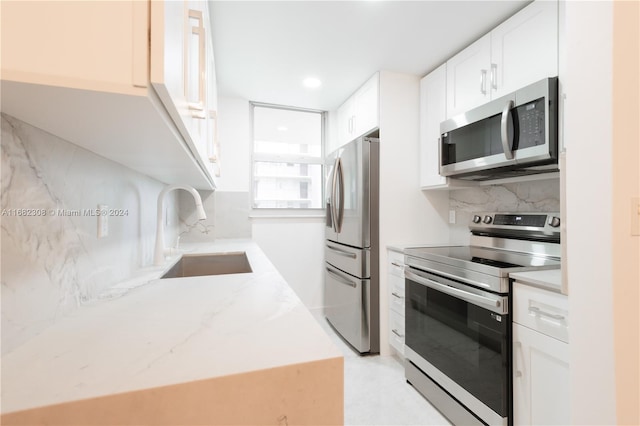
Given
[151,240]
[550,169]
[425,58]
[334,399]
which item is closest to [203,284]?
[334,399]

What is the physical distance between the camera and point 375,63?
227cm

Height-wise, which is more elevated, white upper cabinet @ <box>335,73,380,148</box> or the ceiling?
the ceiling

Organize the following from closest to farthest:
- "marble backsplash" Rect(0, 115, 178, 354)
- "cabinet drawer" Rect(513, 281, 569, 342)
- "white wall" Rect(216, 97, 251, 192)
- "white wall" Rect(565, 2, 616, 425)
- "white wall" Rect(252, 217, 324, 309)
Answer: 1. "marble backsplash" Rect(0, 115, 178, 354)
2. "white wall" Rect(565, 2, 616, 425)
3. "cabinet drawer" Rect(513, 281, 569, 342)
4. "white wall" Rect(216, 97, 251, 192)
5. "white wall" Rect(252, 217, 324, 309)

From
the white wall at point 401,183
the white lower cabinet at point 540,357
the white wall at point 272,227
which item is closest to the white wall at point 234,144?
the white wall at point 272,227

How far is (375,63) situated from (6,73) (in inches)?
89.9

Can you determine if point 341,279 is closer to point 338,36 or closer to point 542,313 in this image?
point 542,313

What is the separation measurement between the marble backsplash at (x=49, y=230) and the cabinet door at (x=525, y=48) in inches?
80.3

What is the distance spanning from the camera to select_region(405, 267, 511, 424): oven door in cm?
132

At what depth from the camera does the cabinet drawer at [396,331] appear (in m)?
2.16

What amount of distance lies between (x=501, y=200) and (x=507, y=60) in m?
0.91

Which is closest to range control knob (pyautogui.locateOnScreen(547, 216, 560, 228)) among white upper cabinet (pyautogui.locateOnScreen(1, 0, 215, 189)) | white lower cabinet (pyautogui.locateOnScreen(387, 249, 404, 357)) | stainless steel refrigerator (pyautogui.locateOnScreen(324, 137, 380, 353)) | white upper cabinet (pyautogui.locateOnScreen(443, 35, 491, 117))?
white upper cabinet (pyautogui.locateOnScreen(443, 35, 491, 117))

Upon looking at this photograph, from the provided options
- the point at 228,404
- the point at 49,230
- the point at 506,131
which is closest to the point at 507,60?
the point at 506,131

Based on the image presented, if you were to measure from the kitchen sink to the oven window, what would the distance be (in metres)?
1.17

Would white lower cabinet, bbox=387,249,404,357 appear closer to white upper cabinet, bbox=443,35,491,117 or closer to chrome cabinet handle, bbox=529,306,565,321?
chrome cabinet handle, bbox=529,306,565,321
